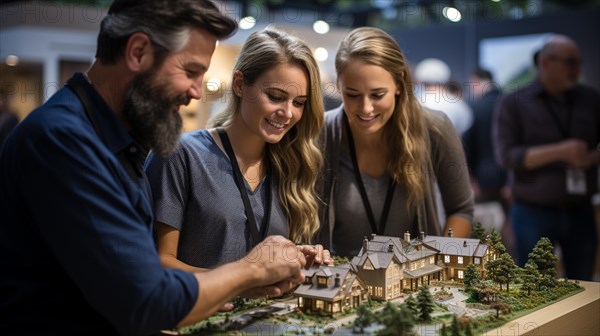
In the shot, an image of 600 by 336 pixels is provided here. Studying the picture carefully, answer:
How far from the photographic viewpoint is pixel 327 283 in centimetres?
265

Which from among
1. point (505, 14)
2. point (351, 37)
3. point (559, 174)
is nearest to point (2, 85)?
point (351, 37)

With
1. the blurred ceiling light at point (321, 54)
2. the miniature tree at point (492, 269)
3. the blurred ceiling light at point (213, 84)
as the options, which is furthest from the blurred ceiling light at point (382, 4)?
the miniature tree at point (492, 269)

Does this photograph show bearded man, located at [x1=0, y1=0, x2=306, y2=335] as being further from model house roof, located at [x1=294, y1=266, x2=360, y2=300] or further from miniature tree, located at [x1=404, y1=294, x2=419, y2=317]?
miniature tree, located at [x1=404, y1=294, x2=419, y2=317]

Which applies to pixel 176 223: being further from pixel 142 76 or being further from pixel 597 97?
pixel 597 97

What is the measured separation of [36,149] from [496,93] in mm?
6835

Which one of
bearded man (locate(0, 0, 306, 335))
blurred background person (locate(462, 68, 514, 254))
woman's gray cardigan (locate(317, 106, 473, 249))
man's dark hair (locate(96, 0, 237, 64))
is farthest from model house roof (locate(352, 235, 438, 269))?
blurred background person (locate(462, 68, 514, 254))

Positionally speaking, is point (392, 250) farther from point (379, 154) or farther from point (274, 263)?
point (379, 154)

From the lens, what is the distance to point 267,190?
3.14m

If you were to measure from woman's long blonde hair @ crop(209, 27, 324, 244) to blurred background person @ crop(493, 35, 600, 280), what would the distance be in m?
2.66

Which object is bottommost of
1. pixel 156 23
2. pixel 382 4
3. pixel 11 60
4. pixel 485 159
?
pixel 485 159

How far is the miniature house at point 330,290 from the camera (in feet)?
8.50

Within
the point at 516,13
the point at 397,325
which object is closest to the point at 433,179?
the point at 397,325

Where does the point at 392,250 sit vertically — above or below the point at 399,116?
below

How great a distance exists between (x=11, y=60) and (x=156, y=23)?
Answer: 537 cm
